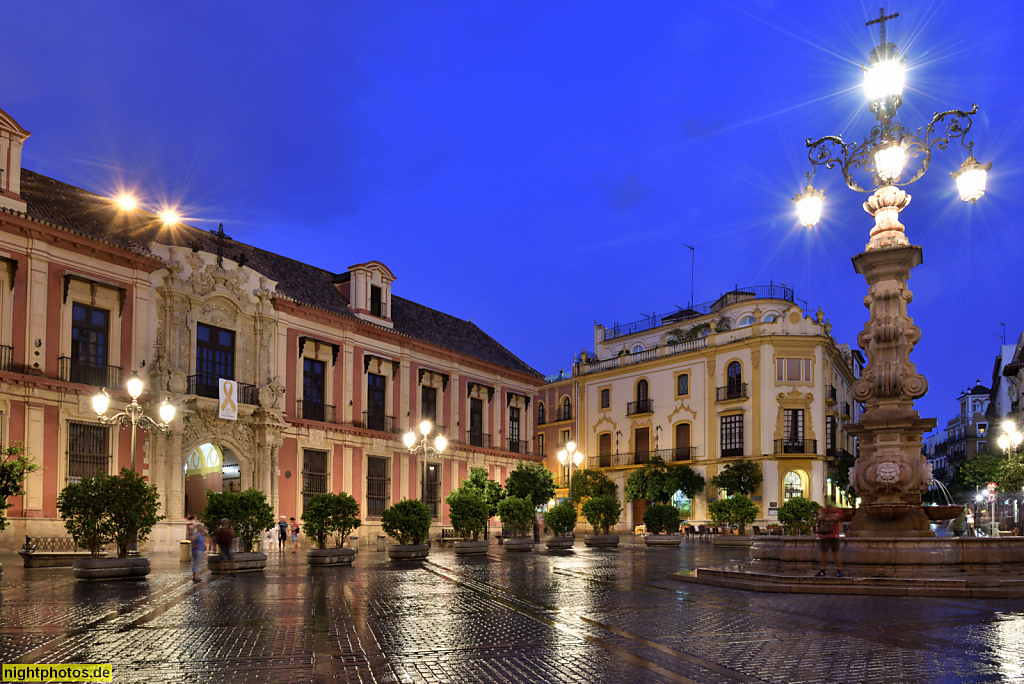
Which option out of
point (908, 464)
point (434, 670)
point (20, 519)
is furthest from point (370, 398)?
point (434, 670)

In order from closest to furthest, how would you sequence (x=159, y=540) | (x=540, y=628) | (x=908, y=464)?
(x=540, y=628) < (x=908, y=464) < (x=159, y=540)

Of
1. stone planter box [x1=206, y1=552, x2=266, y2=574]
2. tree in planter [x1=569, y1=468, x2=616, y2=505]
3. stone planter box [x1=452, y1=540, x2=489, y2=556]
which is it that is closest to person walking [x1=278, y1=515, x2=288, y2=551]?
stone planter box [x1=452, y1=540, x2=489, y2=556]

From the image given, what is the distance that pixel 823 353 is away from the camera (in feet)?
157

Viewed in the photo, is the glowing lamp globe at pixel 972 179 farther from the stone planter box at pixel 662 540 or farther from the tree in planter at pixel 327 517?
the stone planter box at pixel 662 540

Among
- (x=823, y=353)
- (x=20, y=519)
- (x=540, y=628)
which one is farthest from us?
(x=823, y=353)

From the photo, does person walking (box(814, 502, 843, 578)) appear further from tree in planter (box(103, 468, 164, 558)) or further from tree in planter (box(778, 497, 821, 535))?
tree in planter (box(778, 497, 821, 535))

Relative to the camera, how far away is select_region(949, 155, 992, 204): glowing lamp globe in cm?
1451

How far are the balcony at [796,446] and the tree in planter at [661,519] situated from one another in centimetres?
1267

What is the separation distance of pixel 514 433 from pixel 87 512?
1208 inches

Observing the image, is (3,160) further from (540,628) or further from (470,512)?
(540,628)

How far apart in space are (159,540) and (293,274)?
13.6 m

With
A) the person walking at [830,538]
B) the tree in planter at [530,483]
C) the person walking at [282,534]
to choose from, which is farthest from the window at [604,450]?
the person walking at [830,538]

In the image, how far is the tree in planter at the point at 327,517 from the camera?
21.4m

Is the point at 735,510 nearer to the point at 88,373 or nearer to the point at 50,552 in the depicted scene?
the point at 88,373
